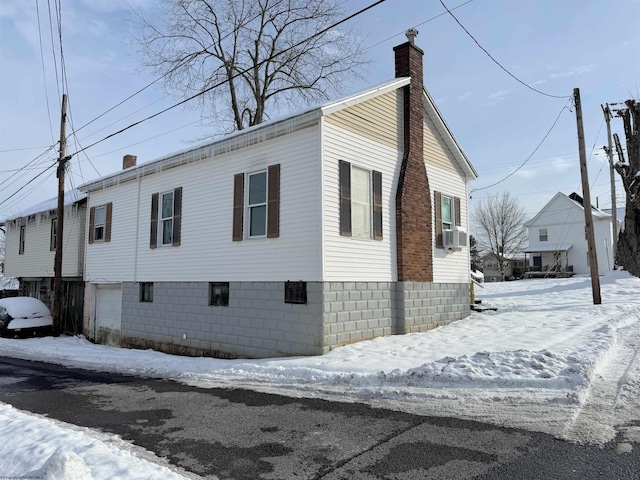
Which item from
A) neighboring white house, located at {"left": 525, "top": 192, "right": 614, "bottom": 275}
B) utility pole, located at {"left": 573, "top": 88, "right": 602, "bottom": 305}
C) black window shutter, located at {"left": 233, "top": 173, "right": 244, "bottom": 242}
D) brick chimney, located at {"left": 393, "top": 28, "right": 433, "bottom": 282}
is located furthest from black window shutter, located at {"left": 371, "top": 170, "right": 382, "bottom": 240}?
neighboring white house, located at {"left": 525, "top": 192, "right": 614, "bottom": 275}

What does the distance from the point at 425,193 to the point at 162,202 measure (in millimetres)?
7761

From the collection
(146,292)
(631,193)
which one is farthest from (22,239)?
(631,193)

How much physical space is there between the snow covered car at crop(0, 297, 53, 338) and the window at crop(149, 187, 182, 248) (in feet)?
25.7

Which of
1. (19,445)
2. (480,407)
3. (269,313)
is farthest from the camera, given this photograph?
(269,313)

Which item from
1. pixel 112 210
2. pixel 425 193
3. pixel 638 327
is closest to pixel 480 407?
pixel 425 193

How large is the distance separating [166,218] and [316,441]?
399 inches

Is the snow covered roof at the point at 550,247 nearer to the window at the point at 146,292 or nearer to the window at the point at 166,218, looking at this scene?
the window at the point at 166,218

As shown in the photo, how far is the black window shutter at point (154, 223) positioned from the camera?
44.8ft

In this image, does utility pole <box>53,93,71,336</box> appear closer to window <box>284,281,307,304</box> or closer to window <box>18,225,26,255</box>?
window <box>18,225,26,255</box>

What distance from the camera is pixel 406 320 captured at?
11.2m

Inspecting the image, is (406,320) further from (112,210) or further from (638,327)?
(112,210)

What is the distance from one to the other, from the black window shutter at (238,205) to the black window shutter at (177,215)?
254cm

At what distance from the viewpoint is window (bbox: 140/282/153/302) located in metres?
13.9

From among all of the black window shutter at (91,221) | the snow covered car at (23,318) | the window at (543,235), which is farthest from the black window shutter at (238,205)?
the window at (543,235)
